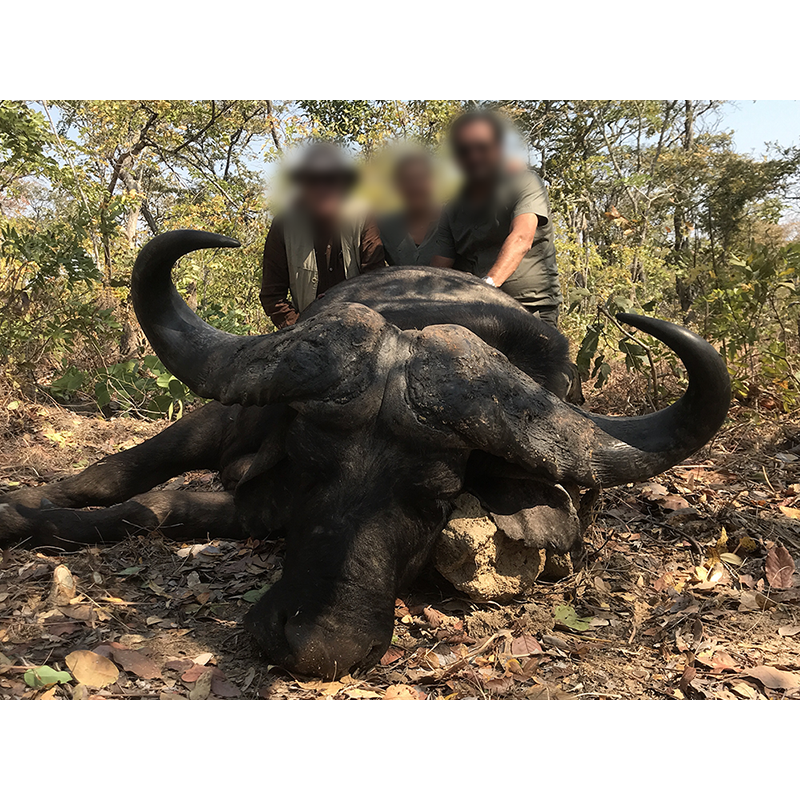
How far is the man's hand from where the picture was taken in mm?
4336

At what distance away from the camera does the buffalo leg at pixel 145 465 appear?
12.3 ft

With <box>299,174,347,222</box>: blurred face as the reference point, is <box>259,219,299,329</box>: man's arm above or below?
below

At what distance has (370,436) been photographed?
2658mm

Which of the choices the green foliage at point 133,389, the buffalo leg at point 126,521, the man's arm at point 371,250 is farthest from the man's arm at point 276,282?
the buffalo leg at point 126,521

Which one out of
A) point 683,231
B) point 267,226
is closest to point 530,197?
point 267,226

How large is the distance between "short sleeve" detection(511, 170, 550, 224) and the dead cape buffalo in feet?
5.06

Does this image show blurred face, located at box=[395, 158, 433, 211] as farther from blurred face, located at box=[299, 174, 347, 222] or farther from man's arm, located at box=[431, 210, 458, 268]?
man's arm, located at box=[431, 210, 458, 268]

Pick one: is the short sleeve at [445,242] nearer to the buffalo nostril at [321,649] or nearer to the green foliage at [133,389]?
the green foliage at [133,389]

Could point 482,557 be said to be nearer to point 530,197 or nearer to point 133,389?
point 530,197

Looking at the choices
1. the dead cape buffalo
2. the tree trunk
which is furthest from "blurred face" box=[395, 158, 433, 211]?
the tree trunk

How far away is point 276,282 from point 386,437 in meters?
3.06

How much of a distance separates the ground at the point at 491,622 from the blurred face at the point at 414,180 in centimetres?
211
